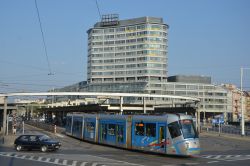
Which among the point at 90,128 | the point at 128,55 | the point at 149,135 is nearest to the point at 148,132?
the point at 149,135

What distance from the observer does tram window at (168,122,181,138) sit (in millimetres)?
26778

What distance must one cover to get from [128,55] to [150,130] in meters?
151

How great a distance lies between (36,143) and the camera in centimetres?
3225

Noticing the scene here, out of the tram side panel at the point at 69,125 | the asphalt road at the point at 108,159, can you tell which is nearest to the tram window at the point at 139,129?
the asphalt road at the point at 108,159

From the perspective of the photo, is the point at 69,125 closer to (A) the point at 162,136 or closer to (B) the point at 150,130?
(B) the point at 150,130

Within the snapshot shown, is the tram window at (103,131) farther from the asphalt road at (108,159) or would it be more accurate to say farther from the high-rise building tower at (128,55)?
the high-rise building tower at (128,55)

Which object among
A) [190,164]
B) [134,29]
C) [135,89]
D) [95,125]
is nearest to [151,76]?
[135,89]

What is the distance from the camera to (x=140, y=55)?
176m

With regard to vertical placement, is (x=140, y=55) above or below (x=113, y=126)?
above

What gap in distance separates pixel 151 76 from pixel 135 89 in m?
9.37

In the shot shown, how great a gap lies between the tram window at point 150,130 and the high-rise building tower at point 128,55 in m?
137

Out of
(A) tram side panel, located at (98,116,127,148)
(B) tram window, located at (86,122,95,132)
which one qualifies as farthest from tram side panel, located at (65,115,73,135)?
(A) tram side panel, located at (98,116,127,148)

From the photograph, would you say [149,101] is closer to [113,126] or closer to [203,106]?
[203,106]

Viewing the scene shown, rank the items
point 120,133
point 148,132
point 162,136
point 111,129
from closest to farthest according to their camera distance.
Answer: point 162,136, point 148,132, point 120,133, point 111,129
